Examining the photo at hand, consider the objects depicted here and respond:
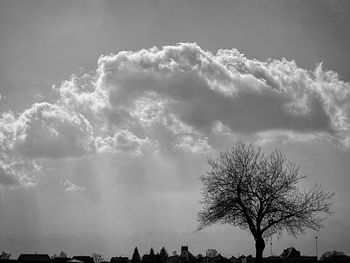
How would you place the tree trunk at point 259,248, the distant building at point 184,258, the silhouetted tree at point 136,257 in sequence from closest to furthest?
the tree trunk at point 259,248, the silhouetted tree at point 136,257, the distant building at point 184,258

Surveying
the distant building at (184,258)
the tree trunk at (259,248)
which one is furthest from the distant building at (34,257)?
the tree trunk at (259,248)

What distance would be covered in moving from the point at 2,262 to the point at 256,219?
75.9 m

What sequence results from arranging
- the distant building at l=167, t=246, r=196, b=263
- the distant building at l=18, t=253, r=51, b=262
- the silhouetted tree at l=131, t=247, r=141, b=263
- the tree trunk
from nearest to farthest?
the tree trunk < the distant building at l=18, t=253, r=51, b=262 < the silhouetted tree at l=131, t=247, r=141, b=263 < the distant building at l=167, t=246, r=196, b=263

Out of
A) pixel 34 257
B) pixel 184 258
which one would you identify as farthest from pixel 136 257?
pixel 34 257

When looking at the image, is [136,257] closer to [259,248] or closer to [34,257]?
[34,257]

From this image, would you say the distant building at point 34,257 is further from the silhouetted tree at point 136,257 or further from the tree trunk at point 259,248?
the tree trunk at point 259,248

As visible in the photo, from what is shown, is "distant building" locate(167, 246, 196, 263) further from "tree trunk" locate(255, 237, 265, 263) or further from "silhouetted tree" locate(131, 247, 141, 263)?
"tree trunk" locate(255, 237, 265, 263)

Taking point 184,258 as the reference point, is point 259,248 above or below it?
above

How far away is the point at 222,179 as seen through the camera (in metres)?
29.8

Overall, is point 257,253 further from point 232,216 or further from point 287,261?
point 287,261

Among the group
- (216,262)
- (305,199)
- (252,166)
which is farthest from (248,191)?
(216,262)

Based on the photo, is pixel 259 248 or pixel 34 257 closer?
pixel 259 248

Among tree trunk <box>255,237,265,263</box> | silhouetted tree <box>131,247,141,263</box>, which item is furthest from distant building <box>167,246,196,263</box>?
tree trunk <box>255,237,265,263</box>

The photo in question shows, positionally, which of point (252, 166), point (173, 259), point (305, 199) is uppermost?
point (252, 166)
